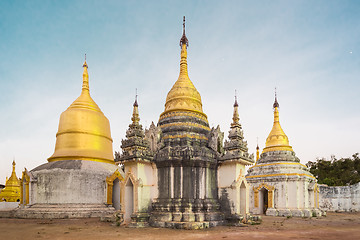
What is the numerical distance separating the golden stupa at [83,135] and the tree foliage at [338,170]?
123 ft

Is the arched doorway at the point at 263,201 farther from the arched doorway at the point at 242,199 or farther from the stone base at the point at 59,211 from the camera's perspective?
the stone base at the point at 59,211

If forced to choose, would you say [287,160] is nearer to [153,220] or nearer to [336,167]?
[153,220]

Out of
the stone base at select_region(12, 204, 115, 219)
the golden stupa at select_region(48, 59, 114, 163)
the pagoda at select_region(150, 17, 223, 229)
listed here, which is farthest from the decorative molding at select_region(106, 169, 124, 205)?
the pagoda at select_region(150, 17, 223, 229)

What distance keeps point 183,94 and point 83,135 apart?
453 inches

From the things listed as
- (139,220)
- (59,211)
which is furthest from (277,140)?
(59,211)

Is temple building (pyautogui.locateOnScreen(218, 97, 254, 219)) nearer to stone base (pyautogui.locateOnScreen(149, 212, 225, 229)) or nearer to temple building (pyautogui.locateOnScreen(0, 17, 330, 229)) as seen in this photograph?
temple building (pyautogui.locateOnScreen(0, 17, 330, 229))

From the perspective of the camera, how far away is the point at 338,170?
2019 inches

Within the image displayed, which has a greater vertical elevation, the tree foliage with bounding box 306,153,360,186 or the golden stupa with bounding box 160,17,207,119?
the golden stupa with bounding box 160,17,207,119

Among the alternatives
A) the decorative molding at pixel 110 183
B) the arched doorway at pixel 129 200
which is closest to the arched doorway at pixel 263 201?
the decorative molding at pixel 110 183

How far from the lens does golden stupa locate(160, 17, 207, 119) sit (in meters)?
18.2

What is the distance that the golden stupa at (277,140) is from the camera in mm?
29656

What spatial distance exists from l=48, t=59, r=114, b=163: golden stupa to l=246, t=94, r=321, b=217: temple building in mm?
14465

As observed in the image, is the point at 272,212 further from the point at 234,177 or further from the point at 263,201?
the point at 234,177

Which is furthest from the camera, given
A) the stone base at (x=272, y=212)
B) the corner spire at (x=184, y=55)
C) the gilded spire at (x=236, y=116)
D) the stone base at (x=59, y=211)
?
the stone base at (x=272, y=212)
